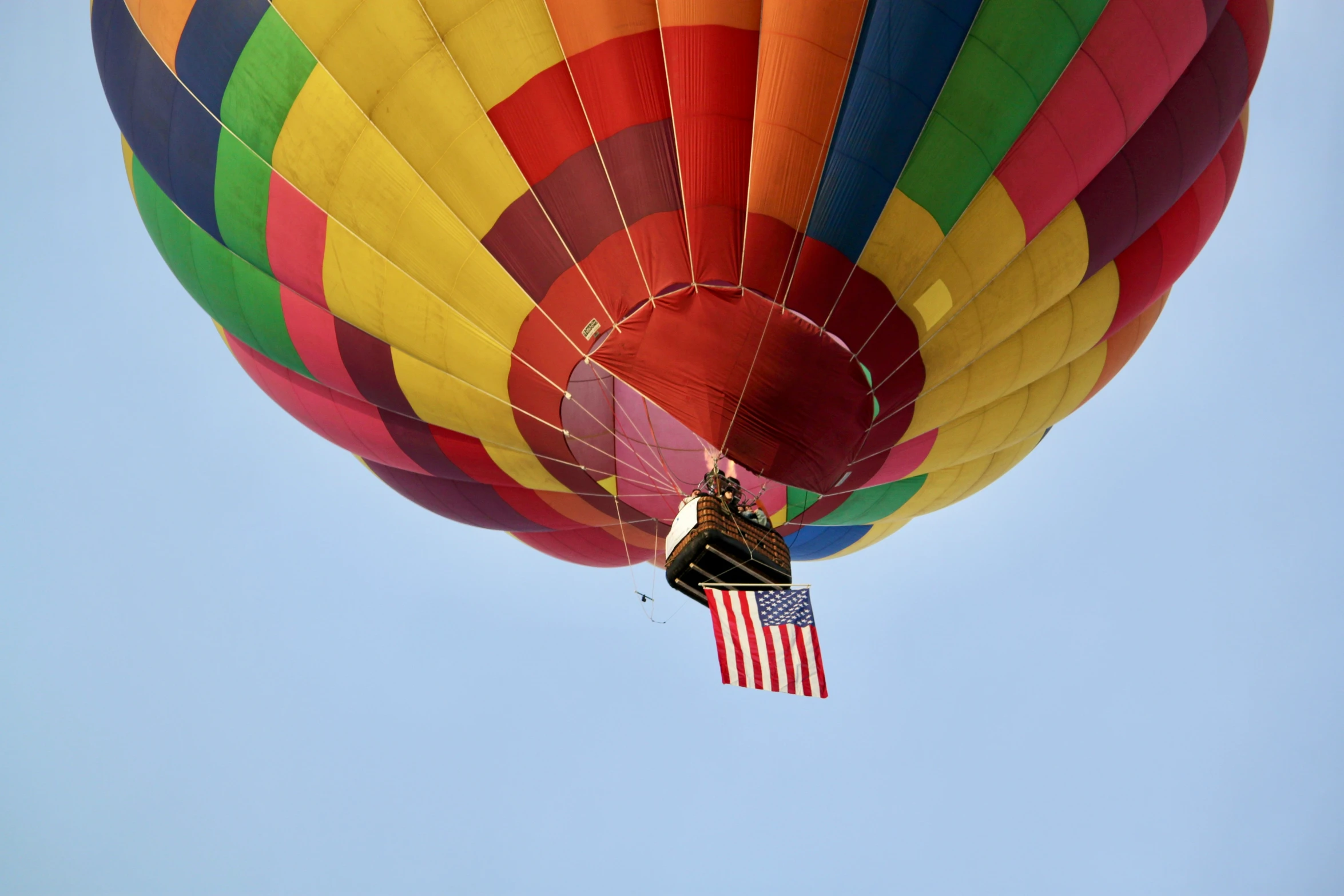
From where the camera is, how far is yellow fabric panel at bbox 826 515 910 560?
1204 cm

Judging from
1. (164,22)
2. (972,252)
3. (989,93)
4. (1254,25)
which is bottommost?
(972,252)

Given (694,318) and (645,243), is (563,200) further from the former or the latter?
(694,318)

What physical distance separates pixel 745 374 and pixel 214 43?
472 centimetres

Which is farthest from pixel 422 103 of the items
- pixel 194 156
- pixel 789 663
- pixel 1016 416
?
pixel 1016 416

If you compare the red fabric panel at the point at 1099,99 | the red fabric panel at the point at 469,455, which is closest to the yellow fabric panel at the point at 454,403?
the red fabric panel at the point at 469,455

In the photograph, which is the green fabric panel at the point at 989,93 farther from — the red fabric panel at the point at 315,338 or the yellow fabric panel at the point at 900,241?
the red fabric panel at the point at 315,338

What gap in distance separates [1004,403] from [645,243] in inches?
161

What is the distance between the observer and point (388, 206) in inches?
314

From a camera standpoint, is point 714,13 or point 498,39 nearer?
point 714,13

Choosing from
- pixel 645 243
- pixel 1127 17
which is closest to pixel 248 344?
pixel 645 243

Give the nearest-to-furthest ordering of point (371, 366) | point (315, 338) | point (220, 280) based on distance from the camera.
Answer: point (371, 366) → point (315, 338) → point (220, 280)

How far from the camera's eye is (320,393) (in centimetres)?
1072

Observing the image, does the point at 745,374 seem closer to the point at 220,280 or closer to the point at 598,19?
the point at 598,19

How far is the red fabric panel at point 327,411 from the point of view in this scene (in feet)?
34.8
